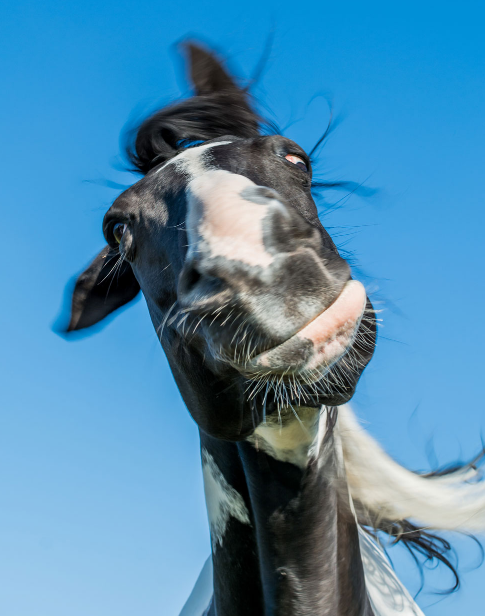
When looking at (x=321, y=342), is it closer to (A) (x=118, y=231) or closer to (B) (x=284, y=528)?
(B) (x=284, y=528)

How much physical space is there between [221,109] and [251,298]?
1989 millimetres

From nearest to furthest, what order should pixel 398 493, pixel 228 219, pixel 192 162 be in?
pixel 228 219
pixel 192 162
pixel 398 493

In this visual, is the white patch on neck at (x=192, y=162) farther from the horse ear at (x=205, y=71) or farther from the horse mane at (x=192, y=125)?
the horse ear at (x=205, y=71)

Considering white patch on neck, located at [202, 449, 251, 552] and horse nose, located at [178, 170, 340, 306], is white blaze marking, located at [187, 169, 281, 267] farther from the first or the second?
white patch on neck, located at [202, 449, 251, 552]

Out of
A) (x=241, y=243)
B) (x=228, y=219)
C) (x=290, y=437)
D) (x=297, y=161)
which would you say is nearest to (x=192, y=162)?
(x=297, y=161)

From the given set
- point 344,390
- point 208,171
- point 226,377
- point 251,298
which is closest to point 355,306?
point 251,298

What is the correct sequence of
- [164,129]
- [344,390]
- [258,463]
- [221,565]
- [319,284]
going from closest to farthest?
[319,284], [344,390], [258,463], [221,565], [164,129]

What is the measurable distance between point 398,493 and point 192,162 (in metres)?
1.92

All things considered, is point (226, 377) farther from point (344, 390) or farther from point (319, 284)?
point (319, 284)

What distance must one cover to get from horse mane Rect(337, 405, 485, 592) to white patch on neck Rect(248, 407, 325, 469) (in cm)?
55

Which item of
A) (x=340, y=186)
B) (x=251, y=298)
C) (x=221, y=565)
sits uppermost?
(x=251, y=298)

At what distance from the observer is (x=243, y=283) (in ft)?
5.30

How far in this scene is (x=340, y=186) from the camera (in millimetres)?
3303

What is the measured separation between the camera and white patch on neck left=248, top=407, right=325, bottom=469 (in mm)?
2252
